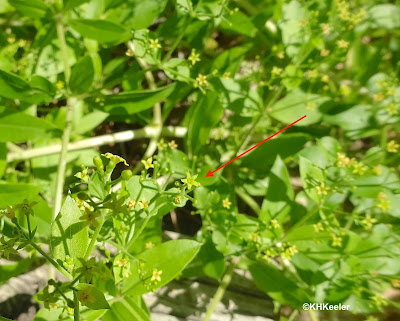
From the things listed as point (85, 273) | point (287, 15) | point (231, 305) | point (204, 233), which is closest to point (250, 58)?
point (287, 15)

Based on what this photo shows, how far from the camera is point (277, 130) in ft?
7.27

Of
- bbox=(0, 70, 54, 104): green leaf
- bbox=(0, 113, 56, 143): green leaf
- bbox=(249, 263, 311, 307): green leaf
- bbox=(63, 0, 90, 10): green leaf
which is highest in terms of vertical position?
bbox=(63, 0, 90, 10): green leaf

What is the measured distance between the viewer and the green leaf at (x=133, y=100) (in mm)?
1854

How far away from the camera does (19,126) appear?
1.66 m

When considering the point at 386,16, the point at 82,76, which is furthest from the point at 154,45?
the point at 386,16

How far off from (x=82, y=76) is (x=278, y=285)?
1337mm

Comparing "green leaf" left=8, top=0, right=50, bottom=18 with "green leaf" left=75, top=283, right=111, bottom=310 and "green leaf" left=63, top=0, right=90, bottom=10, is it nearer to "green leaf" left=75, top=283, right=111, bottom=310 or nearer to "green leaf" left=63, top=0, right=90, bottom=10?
"green leaf" left=63, top=0, right=90, bottom=10

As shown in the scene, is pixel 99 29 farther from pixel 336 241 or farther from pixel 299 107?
pixel 336 241

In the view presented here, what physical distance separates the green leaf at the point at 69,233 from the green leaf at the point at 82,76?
687 millimetres

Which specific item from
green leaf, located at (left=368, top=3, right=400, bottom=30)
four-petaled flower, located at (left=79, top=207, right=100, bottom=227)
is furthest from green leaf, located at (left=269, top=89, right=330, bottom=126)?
four-petaled flower, located at (left=79, top=207, right=100, bottom=227)

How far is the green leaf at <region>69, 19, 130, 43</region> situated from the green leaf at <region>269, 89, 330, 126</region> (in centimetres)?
91

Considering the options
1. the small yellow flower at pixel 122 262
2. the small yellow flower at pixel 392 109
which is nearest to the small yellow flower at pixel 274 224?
the small yellow flower at pixel 122 262

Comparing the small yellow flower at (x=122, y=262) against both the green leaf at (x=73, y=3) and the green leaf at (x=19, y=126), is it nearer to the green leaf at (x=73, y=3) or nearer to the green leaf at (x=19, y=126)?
the green leaf at (x=19, y=126)

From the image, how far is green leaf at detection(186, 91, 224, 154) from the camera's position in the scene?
190 cm
